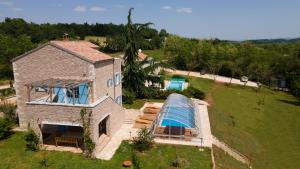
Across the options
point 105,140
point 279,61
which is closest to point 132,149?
point 105,140

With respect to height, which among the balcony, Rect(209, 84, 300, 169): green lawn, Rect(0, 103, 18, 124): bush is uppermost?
the balcony

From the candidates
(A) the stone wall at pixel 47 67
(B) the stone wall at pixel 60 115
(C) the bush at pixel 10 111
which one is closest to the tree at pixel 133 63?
(A) the stone wall at pixel 47 67

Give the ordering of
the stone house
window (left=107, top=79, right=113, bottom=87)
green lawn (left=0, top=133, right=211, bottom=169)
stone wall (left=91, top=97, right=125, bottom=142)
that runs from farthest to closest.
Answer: window (left=107, top=79, right=113, bottom=87), the stone house, stone wall (left=91, top=97, right=125, bottom=142), green lawn (left=0, top=133, right=211, bottom=169)

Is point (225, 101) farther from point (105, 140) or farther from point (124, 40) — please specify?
point (105, 140)

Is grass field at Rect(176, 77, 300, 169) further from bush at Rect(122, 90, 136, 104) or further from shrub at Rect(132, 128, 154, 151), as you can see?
bush at Rect(122, 90, 136, 104)

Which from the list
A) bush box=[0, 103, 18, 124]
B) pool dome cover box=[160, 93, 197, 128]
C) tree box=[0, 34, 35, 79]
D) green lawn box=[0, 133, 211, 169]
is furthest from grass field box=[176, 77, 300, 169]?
tree box=[0, 34, 35, 79]

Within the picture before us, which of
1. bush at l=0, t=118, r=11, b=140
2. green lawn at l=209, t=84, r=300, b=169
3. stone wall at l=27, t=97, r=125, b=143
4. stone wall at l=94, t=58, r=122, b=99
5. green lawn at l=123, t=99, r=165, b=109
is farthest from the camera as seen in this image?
green lawn at l=123, t=99, r=165, b=109
